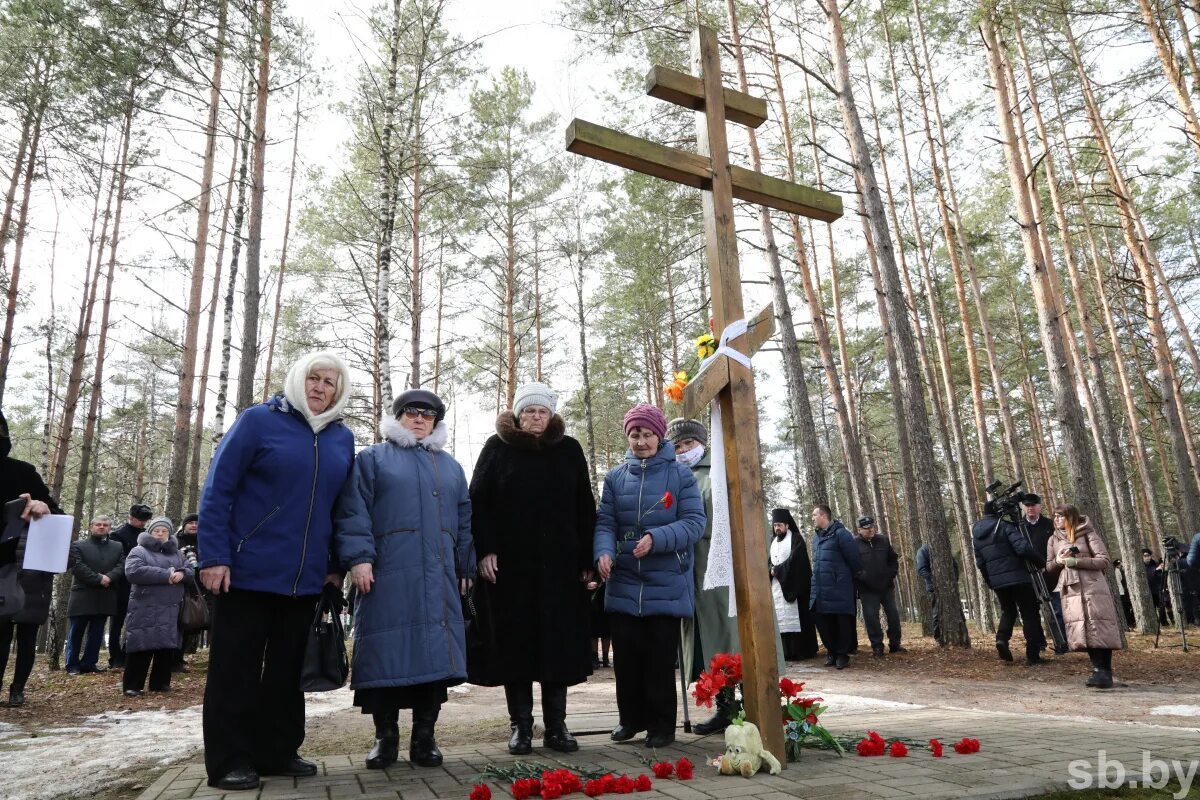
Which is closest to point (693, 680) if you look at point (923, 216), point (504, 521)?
point (504, 521)

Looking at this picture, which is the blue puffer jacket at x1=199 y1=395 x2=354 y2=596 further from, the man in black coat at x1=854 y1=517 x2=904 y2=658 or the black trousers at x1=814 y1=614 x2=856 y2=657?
the man in black coat at x1=854 y1=517 x2=904 y2=658

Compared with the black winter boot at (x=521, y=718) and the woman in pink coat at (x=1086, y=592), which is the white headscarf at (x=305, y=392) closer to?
the black winter boot at (x=521, y=718)

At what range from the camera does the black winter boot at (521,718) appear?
3959 mm

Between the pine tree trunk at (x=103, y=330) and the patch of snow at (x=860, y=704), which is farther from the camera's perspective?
the pine tree trunk at (x=103, y=330)

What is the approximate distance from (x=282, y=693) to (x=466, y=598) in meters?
0.96

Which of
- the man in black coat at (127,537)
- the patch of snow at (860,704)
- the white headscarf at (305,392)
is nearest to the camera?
the white headscarf at (305,392)

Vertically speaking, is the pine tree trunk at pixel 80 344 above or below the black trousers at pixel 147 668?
above

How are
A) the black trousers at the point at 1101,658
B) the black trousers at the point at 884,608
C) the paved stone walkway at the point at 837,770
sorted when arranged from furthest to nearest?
the black trousers at the point at 884,608 < the black trousers at the point at 1101,658 < the paved stone walkway at the point at 837,770

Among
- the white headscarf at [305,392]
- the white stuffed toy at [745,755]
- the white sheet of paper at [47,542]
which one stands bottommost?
the white stuffed toy at [745,755]

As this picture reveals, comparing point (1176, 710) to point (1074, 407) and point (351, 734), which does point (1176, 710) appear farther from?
point (351, 734)

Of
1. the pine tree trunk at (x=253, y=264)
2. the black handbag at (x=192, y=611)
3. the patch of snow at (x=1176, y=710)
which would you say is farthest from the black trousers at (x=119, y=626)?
the patch of snow at (x=1176, y=710)

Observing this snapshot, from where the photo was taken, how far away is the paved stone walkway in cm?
291

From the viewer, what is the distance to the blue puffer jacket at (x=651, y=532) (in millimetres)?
4207

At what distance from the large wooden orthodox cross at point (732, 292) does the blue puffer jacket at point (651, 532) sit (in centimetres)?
69
